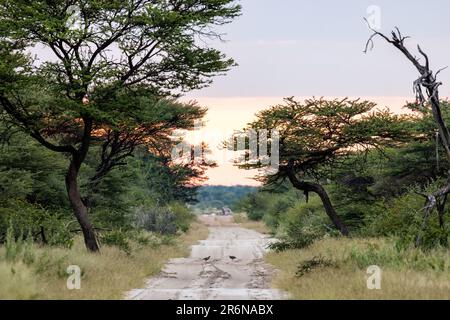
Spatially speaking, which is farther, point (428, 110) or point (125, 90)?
point (428, 110)

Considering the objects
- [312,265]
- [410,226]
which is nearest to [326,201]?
[410,226]

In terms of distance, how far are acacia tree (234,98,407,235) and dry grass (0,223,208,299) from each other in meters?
9.34

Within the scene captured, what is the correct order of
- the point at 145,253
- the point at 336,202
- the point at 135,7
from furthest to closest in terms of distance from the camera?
1. the point at 336,202
2. the point at 145,253
3. the point at 135,7

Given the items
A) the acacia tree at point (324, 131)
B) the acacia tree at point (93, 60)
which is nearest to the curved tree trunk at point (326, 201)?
the acacia tree at point (324, 131)

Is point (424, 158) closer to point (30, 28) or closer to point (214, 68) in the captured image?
point (214, 68)

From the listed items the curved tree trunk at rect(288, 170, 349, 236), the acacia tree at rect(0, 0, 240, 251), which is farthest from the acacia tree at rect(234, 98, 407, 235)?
the acacia tree at rect(0, 0, 240, 251)

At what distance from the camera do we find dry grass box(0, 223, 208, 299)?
1209 centimetres

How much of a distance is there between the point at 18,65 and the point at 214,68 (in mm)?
6706

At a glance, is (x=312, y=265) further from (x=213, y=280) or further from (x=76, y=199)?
(x=76, y=199)

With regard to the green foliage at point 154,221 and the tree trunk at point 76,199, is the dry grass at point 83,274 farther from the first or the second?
the green foliage at point 154,221

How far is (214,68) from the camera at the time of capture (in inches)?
892

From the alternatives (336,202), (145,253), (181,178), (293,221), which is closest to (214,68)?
(145,253)

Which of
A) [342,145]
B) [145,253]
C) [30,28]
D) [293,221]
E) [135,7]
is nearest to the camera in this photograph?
[30,28]

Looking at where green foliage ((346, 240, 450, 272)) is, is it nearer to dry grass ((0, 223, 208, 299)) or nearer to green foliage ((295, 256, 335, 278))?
green foliage ((295, 256, 335, 278))
